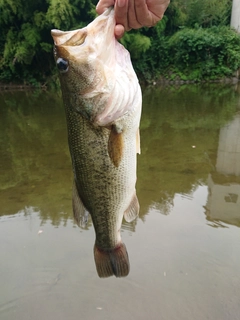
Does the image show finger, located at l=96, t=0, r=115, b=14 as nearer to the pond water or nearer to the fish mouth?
the fish mouth

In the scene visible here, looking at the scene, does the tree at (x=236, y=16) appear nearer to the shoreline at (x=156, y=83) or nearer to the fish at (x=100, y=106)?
the shoreline at (x=156, y=83)

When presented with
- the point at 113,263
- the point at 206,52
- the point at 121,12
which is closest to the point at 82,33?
the point at 121,12

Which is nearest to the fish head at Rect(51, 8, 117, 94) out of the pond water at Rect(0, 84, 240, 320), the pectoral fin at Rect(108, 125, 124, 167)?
the pectoral fin at Rect(108, 125, 124, 167)

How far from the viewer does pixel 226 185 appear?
4.73 metres

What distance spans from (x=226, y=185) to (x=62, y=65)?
3.74 metres

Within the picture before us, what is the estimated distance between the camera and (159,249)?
10.8ft

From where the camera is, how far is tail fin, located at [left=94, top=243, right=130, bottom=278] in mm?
1797

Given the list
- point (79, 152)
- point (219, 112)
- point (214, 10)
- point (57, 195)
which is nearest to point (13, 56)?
point (214, 10)

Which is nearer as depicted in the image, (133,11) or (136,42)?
(133,11)

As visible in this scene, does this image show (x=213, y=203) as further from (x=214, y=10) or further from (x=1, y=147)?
(x=214, y=10)

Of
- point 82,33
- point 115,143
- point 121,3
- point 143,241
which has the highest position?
point 121,3

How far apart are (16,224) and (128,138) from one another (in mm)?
2736

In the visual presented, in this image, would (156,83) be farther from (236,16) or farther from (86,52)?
(86,52)

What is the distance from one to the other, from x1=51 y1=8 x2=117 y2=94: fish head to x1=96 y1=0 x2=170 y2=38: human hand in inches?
1.5
